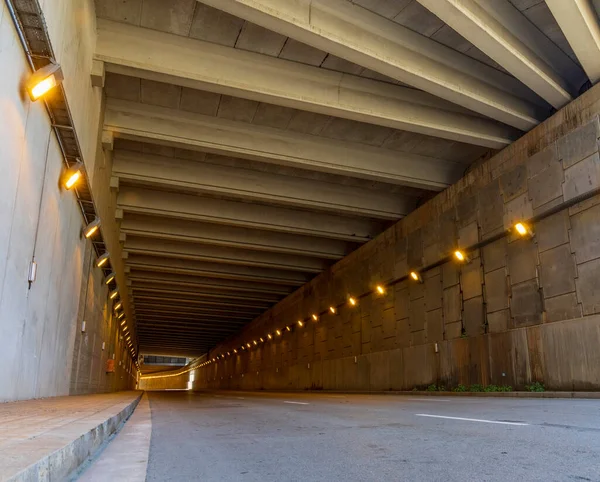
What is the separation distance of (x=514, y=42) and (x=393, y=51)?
2608 mm

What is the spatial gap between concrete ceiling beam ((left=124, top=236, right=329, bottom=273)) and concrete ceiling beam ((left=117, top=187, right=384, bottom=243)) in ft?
14.6

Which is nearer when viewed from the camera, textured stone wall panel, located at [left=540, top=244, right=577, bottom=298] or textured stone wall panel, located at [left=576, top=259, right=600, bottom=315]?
textured stone wall panel, located at [left=576, top=259, right=600, bottom=315]

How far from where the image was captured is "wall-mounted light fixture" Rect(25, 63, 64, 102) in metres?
6.52

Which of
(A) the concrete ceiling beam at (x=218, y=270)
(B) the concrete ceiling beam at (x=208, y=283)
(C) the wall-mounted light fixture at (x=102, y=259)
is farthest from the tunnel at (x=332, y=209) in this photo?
(B) the concrete ceiling beam at (x=208, y=283)

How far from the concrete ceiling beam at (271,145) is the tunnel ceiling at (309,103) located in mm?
Result: 37

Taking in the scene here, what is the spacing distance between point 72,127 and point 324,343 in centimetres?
2000

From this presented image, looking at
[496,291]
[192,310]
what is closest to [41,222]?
[496,291]

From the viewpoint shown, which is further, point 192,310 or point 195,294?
point 192,310

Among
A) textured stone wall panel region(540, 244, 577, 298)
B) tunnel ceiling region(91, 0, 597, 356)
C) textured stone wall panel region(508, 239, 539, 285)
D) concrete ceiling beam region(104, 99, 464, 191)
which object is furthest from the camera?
concrete ceiling beam region(104, 99, 464, 191)

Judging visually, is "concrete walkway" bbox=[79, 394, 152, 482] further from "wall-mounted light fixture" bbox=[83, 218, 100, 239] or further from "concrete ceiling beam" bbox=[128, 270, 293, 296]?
"concrete ceiling beam" bbox=[128, 270, 293, 296]

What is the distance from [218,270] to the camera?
27.6 meters

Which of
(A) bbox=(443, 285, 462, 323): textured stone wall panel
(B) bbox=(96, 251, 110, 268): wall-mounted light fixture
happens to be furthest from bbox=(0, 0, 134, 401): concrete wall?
(A) bbox=(443, 285, 462, 323): textured stone wall panel

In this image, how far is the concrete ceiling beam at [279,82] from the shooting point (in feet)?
36.0

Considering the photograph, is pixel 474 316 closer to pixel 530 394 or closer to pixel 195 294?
pixel 530 394
